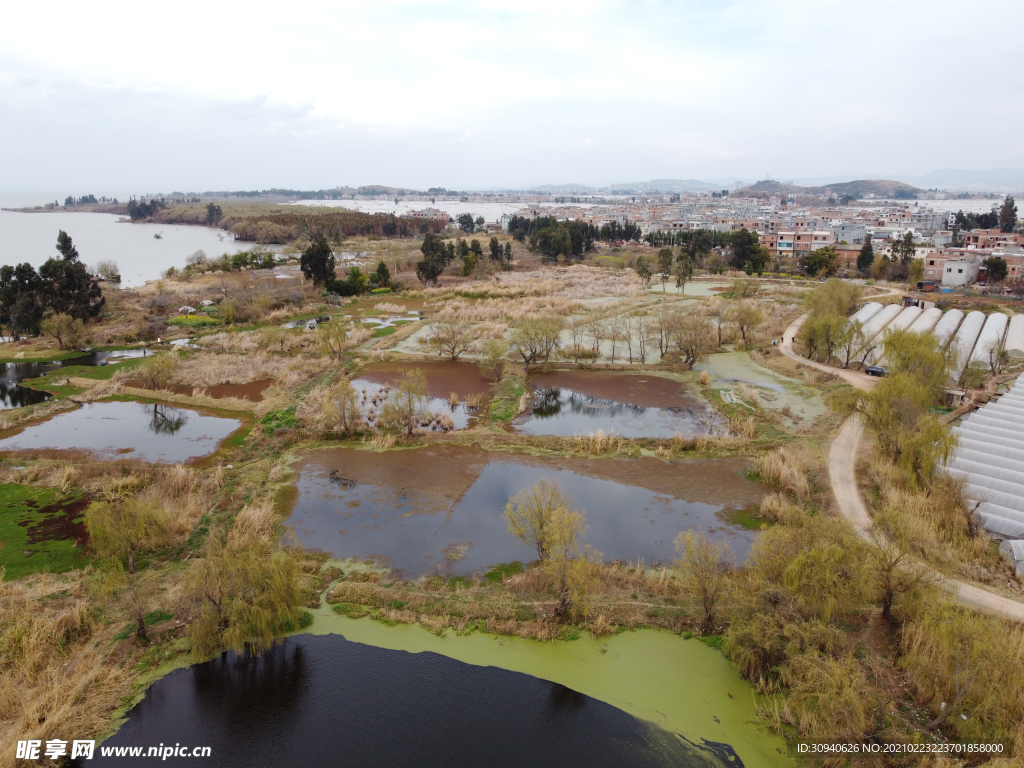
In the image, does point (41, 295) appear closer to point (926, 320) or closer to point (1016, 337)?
point (926, 320)

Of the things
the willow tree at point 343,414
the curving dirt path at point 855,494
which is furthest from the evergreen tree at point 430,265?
the curving dirt path at point 855,494

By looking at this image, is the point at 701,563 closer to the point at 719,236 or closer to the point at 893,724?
the point at 893,724

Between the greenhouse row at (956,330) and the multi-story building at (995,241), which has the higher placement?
the multi-story building at (995,241)

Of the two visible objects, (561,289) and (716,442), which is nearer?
(716,442)

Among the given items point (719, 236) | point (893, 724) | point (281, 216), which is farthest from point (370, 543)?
point (281, 216)

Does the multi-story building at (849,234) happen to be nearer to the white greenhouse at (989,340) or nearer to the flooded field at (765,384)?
the white greenhouse at (989,340)

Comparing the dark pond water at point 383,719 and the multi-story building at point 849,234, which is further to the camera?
the multi-story building at point 849,234
